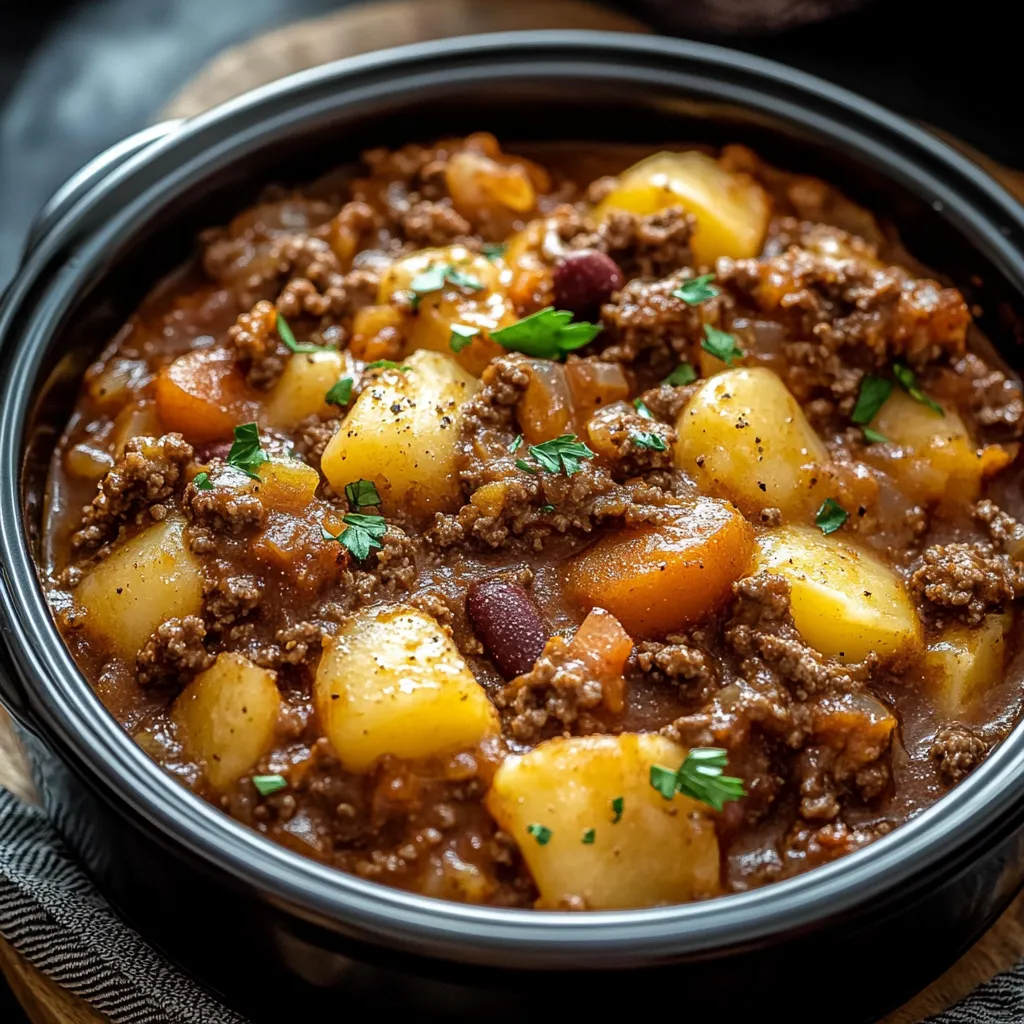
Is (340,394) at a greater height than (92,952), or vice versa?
(340,394)

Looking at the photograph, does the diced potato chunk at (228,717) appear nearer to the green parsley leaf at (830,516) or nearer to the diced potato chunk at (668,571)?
the diced potato chunk at (668,571)

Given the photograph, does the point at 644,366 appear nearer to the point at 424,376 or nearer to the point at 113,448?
the point at 424,376

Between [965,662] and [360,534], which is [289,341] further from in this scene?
[965,662]

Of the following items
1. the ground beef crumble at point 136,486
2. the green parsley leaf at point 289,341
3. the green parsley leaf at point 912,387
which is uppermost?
the green parsley leaf at point 912,387

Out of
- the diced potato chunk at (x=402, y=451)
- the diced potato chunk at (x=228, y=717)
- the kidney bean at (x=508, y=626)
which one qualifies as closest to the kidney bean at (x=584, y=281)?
the diced potato chunk at (x=402, y=451)

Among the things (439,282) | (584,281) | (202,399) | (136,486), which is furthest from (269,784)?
(584,281)

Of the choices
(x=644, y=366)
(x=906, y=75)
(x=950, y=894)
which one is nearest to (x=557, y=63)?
(x=644, y=366)
